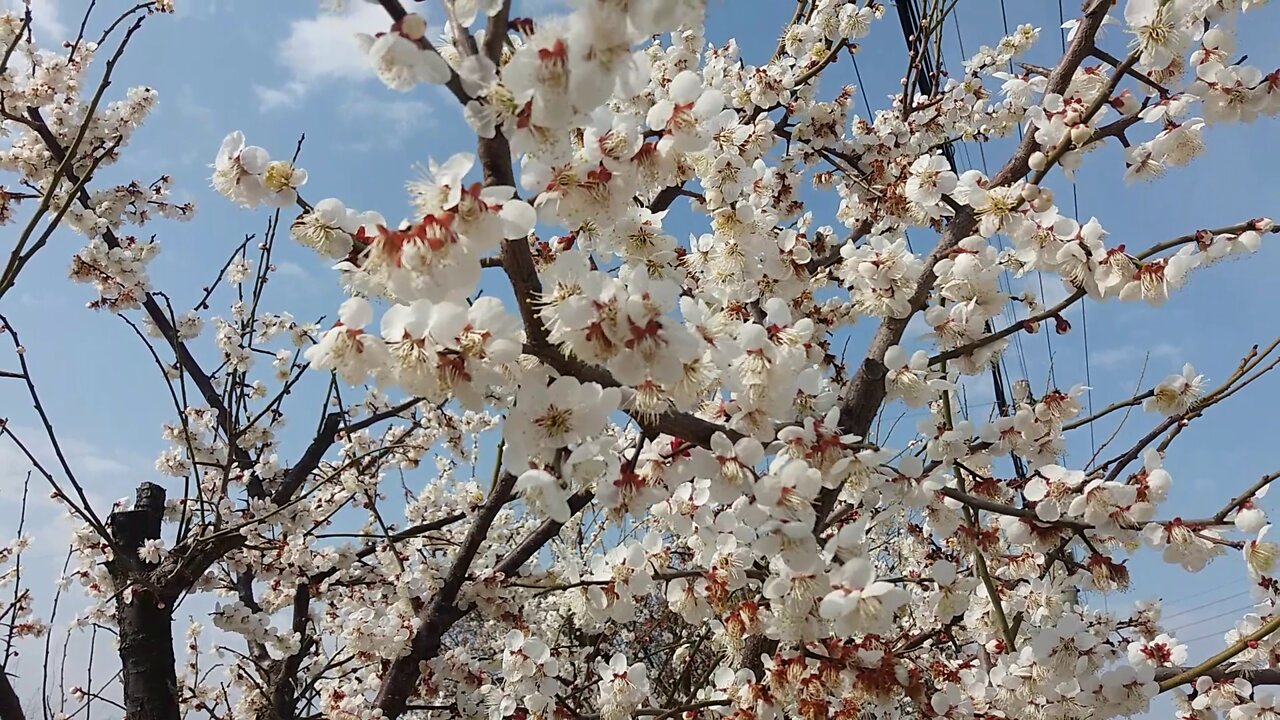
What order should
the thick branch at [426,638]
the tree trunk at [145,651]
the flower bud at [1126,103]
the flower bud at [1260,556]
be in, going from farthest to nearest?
the tree trunk at [145,651]
the thick branch at [426,638]
the flower bud at [1126,103]
the flower bud at [1260,556]

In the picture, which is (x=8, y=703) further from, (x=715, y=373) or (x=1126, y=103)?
(x=1126, y=103)

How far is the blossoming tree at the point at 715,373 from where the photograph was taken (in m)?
1.42

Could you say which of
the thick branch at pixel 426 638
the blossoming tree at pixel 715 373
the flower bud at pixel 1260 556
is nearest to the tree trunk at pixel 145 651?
the blossoming tree at pixel 715 373

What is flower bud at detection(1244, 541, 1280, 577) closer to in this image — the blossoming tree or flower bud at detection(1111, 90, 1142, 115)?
the blossoming tree

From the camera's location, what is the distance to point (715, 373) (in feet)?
5.42

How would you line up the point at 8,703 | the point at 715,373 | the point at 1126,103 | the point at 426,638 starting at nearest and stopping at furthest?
the point at 715,373 < the point at 1126,103 < the point at 8,703 < the point at 426,638

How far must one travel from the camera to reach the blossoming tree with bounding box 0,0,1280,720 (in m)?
1.42

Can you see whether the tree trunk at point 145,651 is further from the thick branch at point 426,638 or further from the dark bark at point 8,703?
the thick branch at point 426,638

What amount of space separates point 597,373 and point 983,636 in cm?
276

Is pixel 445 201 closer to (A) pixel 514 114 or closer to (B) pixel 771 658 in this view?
(A) pixel 514 114

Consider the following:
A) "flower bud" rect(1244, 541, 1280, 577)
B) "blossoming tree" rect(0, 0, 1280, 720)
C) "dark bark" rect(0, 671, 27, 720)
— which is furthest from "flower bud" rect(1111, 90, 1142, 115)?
"dark bark" rect(0, 671, 27, 720)

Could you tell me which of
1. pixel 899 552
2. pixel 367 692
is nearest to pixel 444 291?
pixel 367 692

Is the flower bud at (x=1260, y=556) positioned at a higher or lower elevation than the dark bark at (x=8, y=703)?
lower

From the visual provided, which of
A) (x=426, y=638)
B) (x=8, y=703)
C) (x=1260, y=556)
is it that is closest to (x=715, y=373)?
(x=1260, y=556)
